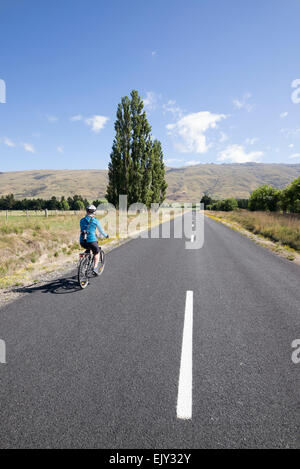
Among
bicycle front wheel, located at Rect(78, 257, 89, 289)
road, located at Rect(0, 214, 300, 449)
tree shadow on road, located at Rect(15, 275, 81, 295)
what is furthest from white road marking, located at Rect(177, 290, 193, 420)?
tree shadow on road, located at Rect(15, 275, 81, 295)

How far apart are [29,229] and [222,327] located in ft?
34.0

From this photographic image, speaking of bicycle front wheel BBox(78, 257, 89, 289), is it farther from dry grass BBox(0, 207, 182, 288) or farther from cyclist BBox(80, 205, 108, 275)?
dry grass BBox(0, 207, 182, 288)

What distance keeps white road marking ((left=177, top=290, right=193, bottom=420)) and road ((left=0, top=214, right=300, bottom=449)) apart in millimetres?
14

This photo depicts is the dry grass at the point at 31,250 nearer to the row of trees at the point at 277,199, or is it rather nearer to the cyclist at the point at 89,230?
the cyclist at the point at 89,230

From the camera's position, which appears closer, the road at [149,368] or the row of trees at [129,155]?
the road at [149,368]

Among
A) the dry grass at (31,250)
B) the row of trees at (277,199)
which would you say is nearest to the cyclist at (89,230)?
the dry grass at (31,250)

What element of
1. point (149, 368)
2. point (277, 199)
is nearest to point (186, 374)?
point (149, 368)

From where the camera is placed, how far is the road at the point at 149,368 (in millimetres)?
2037

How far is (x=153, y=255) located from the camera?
32.0 feet

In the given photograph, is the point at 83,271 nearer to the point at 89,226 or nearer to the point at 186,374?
the point at 89,226

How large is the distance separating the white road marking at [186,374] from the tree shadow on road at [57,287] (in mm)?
2932

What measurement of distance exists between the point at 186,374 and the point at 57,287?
409 cm

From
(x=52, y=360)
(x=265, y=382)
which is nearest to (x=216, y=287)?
(x=265, y=382)

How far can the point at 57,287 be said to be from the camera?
5.83 metres
